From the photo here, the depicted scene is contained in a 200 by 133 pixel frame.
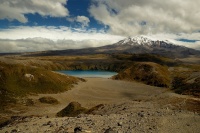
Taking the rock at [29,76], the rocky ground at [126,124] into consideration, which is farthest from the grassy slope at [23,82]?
the rocky ground at [126,124]

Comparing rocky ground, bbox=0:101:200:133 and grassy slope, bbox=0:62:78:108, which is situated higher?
rocky ground, bbox=0:101:200:133

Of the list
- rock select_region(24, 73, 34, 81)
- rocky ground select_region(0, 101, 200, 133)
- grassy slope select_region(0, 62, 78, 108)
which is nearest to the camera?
rocky ground select_region(0, 101, 200, 133)

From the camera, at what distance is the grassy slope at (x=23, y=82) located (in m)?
114

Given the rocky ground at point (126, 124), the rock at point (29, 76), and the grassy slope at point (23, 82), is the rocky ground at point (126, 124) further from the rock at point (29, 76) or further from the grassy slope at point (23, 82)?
the rock at point (29, 76)

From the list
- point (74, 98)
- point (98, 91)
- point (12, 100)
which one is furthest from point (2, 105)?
point (98, 91)

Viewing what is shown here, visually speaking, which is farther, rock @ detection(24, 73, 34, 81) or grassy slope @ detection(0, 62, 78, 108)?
rock @ detection(24, 73, 34, 81)

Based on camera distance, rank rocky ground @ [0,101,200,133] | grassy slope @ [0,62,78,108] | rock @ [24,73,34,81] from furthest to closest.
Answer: rock @ [24,73,34,81] → grassy slope @ [0,62,78,108] → rocky ground @ [0,101,200,133]

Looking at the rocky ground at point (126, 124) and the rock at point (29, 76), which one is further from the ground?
the rocky ground at point (126, 124)

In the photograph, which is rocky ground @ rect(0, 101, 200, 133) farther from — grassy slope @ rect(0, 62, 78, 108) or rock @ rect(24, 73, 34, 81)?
rock @ rect(24, 73, 34, 81)

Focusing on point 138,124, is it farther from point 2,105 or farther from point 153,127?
point 2,105

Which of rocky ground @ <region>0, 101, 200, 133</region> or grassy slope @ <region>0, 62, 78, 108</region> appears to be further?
grassy slope @ <region>0, 62, 78, 108</region>

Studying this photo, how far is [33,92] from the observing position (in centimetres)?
12112

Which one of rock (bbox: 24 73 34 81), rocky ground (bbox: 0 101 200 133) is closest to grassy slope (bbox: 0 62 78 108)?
rock (bbox: 24 73 34 81)

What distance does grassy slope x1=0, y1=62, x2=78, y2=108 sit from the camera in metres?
114
